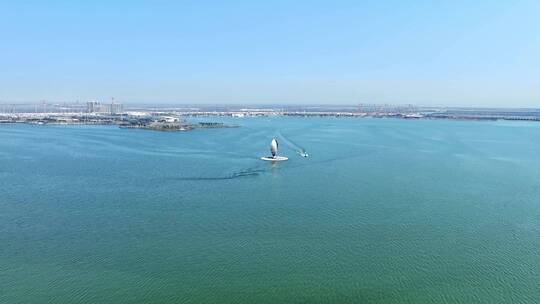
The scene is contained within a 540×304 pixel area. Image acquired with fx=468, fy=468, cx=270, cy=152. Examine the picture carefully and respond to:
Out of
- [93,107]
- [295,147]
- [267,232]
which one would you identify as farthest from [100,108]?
[267,232]

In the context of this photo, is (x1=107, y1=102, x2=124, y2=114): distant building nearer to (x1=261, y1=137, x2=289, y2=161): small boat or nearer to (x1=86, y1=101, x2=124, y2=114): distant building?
(x1=86, y1=101, x2=124, y2=114): distant building

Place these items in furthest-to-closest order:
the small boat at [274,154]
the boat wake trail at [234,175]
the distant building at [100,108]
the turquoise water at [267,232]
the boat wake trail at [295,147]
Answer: the distant building at [100,108], the boat wake trail at [295,147], the small boat at [274,154], the boat wake trail at [234,175], the turquoise water at [267,232]

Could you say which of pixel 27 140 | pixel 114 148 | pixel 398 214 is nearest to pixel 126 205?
pixel 398 214

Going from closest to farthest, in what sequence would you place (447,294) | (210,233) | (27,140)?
(447,294), (210,233), (27,140)

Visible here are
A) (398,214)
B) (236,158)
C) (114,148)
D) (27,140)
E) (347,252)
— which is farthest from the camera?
(27,140)

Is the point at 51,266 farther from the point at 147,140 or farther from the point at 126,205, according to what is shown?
the point at 147,140

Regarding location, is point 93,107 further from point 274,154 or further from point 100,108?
point 274,154

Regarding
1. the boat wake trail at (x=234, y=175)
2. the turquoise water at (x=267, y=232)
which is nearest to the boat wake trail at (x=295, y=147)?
the turquoise water at (x=267, y=232)

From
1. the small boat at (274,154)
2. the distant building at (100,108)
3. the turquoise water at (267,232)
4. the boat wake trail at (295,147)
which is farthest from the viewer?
the distant building at (100,108)

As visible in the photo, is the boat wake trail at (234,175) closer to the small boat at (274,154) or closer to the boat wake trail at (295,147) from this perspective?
the small boat at (274,154)
